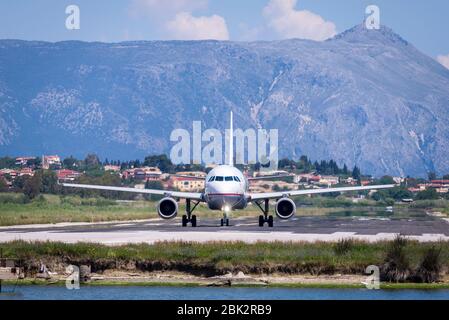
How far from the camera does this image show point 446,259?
Answer: 48.0 m

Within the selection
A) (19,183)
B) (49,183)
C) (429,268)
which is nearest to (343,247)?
(429,268)

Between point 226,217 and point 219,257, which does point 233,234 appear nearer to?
point 226,217

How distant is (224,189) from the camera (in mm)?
76000

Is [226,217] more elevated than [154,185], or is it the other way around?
[154,185]

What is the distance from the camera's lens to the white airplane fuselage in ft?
250

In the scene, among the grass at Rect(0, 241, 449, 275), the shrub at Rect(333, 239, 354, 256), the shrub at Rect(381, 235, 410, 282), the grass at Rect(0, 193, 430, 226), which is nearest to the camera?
the shrub at Rect(381, 235, 410, 282)

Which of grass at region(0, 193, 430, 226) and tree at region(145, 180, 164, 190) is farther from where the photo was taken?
tree at region(145, 180, 164, 190)

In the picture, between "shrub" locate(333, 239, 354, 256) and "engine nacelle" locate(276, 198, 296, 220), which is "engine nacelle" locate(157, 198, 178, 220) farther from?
"shrub" locate(333, 239, 354, 256)

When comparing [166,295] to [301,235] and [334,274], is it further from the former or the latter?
[301,235]

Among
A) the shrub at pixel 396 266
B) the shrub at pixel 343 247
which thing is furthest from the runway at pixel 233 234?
the shrub at pixel 396 266

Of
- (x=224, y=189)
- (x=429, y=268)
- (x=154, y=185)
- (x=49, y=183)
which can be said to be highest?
(x=49, y=183)

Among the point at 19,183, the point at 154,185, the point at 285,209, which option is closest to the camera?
the point at 285,209

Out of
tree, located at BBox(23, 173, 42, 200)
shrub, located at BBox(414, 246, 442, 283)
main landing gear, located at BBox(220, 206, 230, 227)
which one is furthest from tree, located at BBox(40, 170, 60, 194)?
shrub, located at BBox(414, 246, 442, 283)

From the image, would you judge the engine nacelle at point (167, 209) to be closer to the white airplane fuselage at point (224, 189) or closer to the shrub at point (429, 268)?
the white airplane fuselage at point (224, 189)
